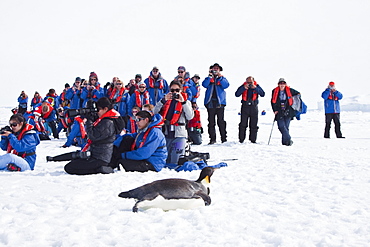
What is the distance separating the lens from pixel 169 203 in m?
3.01

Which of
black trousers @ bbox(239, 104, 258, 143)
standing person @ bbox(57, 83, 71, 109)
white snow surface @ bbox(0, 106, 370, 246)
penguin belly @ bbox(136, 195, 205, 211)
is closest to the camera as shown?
white snow surface @ bbox(0, 106, 370, 246)

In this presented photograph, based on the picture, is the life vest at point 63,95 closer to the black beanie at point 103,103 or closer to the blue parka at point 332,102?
the blue parka at point 332,102

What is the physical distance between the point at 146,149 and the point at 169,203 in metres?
1.97

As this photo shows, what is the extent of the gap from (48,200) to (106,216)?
763 millimetres

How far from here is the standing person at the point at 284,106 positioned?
8945mm

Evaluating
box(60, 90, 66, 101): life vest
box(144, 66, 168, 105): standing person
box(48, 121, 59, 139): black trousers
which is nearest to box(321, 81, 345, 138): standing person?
box(144, 66, 168, 105): standing person

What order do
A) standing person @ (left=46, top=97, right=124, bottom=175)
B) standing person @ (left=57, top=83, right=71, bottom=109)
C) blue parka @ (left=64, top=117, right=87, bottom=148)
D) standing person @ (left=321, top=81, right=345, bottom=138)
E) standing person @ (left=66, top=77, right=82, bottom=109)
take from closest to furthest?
standing person @ (left=46, top=97, right=124, bottom=175), blue parka @ (left=64, top=117, right=87, bottom=148), standing person @ (left=66, top=77, right=82, bottom=109), standing person @ (left=321, top=81, right=345, bottom=138), standing person @ (left=57, top=83, right=71, bottom=109)

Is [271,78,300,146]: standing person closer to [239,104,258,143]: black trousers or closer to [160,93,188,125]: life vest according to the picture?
[239,104,258,143]: black trousers

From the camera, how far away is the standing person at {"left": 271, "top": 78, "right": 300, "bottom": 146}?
895cm

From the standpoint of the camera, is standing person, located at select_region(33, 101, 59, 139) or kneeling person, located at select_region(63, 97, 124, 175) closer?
kneeling person, located at select_region(63, 97, 124, 175)

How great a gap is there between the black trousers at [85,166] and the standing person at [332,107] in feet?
26.7

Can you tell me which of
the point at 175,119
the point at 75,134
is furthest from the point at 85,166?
the point at 75,134

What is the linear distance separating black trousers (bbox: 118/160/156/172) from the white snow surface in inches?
4.5

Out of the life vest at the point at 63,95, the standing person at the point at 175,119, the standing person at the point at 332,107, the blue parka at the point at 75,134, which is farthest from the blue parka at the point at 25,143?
the life vest at the point at 63,95
